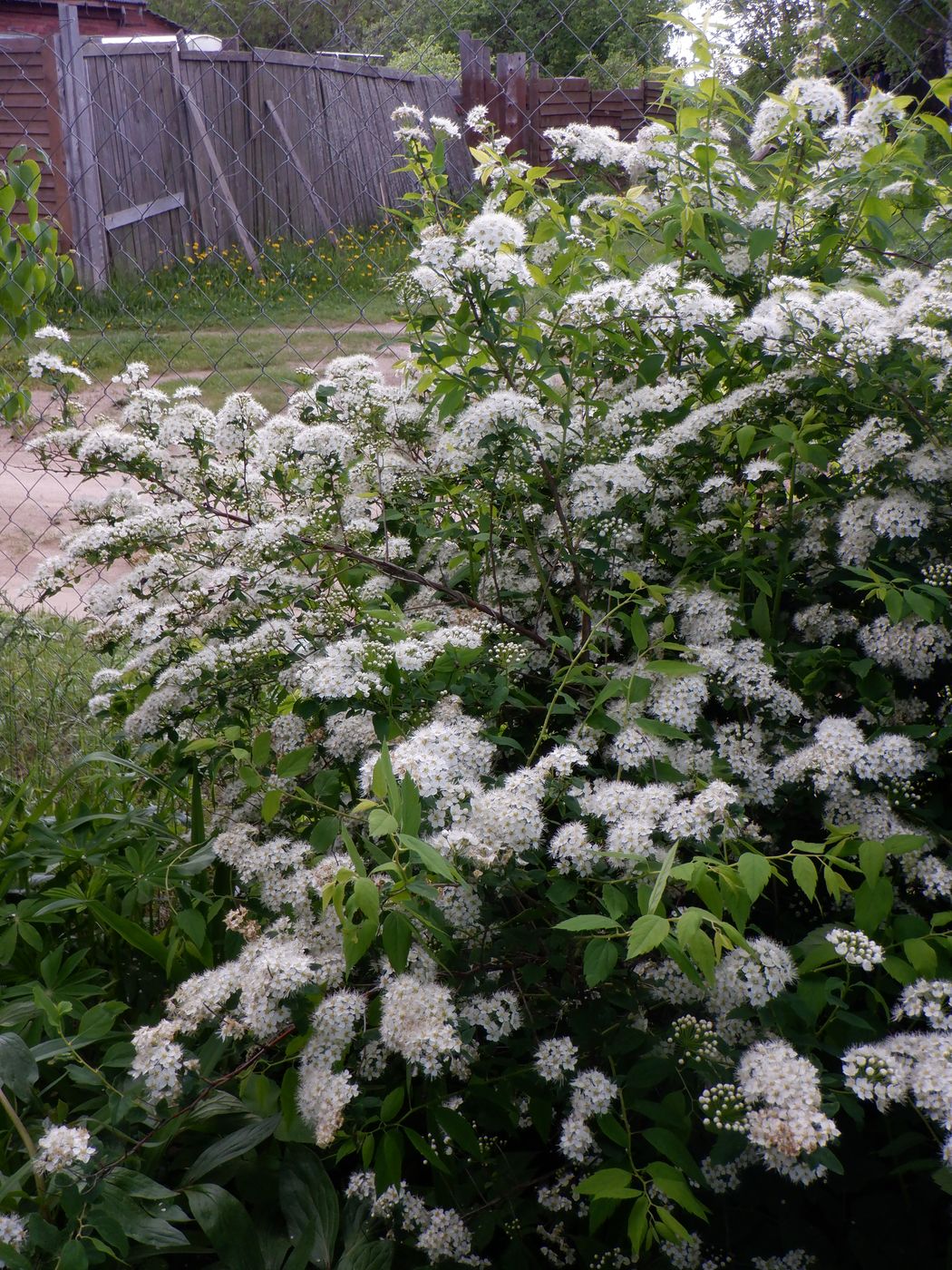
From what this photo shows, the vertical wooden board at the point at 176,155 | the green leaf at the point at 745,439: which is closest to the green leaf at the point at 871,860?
the green leaf at the point at 745,439

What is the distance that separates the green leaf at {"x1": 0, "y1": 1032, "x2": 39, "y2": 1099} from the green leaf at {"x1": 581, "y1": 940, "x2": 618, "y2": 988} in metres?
0.90

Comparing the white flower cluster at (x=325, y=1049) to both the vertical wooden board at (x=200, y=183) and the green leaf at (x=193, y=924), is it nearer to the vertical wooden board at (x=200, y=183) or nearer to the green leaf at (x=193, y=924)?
the green leaf at (x=193, y=924)

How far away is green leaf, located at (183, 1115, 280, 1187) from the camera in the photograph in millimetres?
1559

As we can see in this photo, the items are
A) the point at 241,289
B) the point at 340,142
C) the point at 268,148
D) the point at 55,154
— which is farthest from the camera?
Answer: the point at 55,154

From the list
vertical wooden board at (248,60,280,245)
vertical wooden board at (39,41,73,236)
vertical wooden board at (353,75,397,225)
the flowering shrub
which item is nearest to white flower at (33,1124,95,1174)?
the flowering shrub

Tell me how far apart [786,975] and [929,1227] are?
51 centimetres

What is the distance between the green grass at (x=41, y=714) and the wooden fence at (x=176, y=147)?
10.5 ft

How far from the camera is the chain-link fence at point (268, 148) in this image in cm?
282

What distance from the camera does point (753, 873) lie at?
118cm

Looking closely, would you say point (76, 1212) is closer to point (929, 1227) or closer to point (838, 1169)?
point (838, 1169)

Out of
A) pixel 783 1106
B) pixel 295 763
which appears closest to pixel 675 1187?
pixel 783 1106

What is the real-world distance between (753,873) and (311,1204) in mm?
879

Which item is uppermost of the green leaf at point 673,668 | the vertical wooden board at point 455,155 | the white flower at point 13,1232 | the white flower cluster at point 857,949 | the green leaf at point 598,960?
the vertical wooden board at point 455,155

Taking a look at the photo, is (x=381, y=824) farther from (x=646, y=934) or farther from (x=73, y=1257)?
(x=73, y=1257)
